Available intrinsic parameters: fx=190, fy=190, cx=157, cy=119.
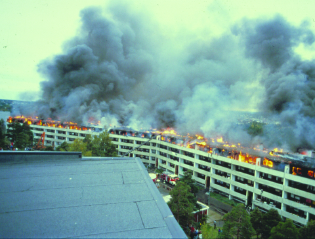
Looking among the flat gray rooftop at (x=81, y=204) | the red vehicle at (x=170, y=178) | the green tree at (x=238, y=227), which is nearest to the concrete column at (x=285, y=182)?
the green tree at (x=238, y=227)

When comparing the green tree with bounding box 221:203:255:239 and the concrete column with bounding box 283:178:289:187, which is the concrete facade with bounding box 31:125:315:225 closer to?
the concrete column with bounding box 283:178:289:187

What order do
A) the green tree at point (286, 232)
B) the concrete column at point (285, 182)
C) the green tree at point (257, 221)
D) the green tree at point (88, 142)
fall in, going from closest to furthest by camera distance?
the green tree at point (286, 232)
the green tree at point (257, 221)
the concrete column at point (285, 182)
the green tree at point (88, 142)

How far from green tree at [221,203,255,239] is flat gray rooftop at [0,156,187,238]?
388cm

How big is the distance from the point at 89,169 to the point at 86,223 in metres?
2.07

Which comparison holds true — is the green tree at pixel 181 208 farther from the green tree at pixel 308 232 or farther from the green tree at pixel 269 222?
the green tree at pixel 308 232

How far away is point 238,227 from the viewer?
5.83 m

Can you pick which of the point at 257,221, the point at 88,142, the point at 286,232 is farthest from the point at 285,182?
the point at 88,142

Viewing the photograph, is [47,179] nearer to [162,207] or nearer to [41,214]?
[41,214]

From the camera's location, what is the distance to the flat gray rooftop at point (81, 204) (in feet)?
6.50

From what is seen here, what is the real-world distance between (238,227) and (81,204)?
5.27 metres

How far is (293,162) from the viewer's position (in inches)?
460

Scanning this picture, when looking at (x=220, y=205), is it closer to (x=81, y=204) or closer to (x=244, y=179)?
(x=244, y=179)

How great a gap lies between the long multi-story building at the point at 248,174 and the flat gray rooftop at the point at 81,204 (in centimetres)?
596

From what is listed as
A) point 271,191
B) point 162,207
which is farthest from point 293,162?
point 162,207
